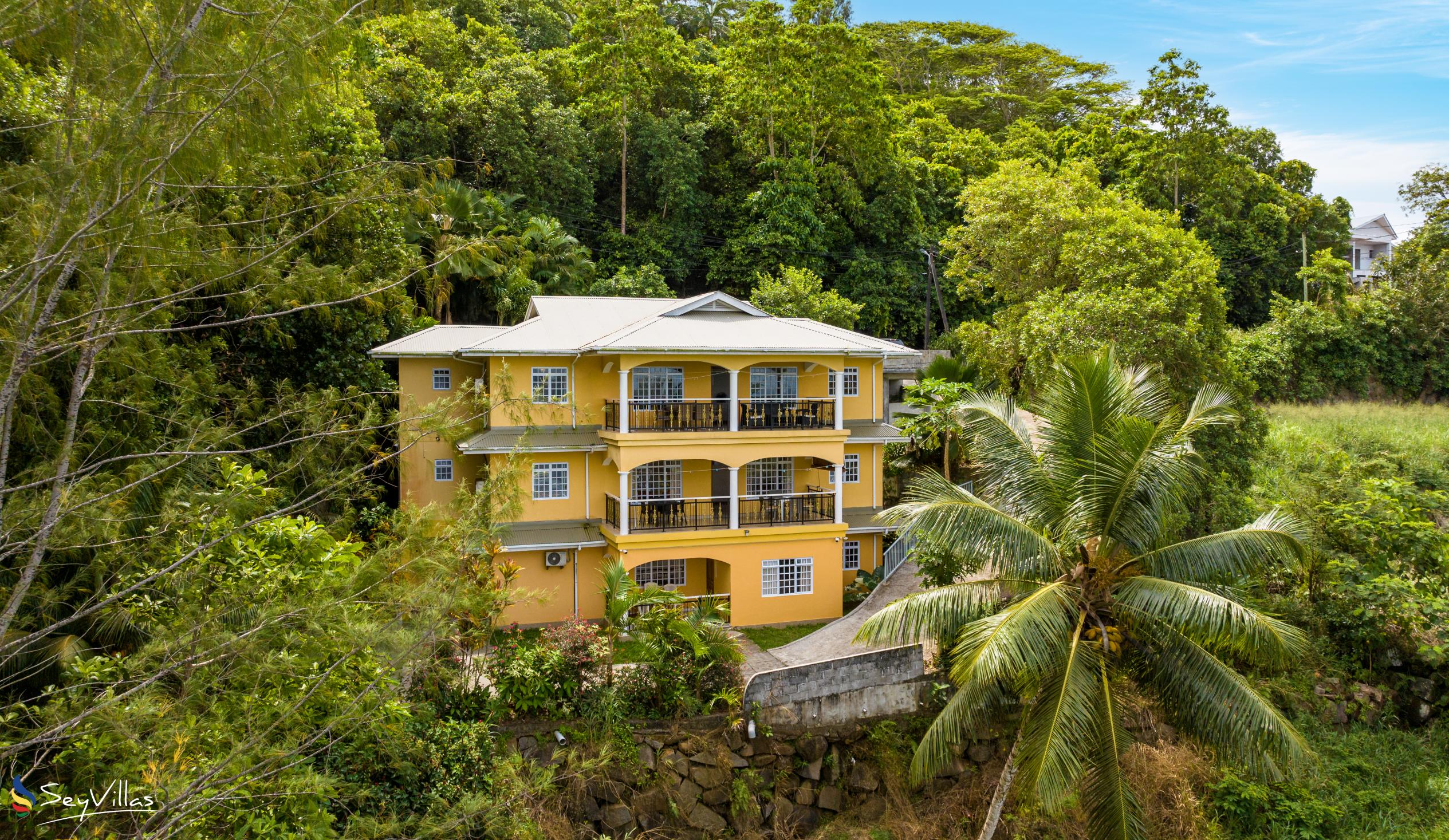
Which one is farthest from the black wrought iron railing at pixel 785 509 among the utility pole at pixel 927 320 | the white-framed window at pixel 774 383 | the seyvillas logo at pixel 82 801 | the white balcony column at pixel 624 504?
the utility pole at pixel 927 320

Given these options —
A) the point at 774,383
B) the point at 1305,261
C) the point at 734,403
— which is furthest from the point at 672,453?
the point at 1305,261

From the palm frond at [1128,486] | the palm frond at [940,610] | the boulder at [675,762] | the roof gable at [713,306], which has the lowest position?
the boulder at [675,762]

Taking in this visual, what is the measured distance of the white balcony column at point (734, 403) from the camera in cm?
1750

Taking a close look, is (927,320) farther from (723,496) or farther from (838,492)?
(723,496)

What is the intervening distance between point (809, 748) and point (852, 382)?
979 cm

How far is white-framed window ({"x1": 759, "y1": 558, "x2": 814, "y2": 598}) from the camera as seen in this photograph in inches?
701

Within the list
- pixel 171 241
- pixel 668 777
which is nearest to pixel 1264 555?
pixel 668 777

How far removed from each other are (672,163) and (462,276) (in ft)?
36.2

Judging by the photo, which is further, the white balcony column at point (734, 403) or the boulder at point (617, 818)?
the white balcony column at point (734, 403)

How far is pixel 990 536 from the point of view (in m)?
10.6

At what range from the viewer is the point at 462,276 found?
80.0ft

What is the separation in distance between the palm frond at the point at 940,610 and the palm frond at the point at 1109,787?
152 cm

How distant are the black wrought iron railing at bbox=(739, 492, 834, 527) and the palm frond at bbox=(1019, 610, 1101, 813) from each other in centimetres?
849

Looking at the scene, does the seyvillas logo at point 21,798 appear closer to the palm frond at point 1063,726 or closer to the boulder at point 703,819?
the boulder at point 703,819
